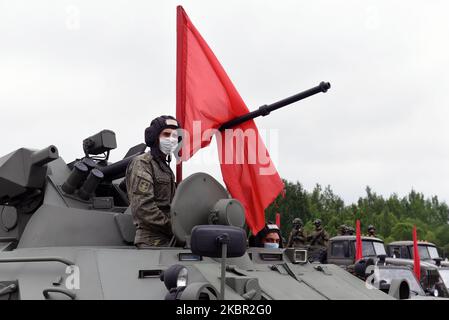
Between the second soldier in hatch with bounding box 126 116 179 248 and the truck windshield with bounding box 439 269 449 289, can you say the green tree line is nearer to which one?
the truck windshield with bounding box 439 269 449 289

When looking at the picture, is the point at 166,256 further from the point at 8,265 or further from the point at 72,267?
the point at 8,265

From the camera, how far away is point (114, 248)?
631 cm

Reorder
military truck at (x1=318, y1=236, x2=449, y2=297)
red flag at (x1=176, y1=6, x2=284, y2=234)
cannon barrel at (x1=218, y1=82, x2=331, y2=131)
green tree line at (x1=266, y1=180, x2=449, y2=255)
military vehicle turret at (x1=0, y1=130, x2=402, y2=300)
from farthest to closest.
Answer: green tree line at (x1=266, y1=180, x2=449, y2=255)
military truck at (x1=318, y1=236, x2=449, y2=297)
red flag at (x1=176, y1=6, x2=284, y2=234)
cannon barrel at (x1=218, y1=82, x2=331, y2=131)
military vehicle turret at (x1=0, y1=130, x2=402, y2=300)

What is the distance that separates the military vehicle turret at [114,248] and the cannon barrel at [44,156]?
11 mm

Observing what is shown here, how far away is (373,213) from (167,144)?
6055cm

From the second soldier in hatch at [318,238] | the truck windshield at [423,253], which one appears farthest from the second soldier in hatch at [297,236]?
the truck windshield at [423,253]

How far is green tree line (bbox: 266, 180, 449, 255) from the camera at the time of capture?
→ 47.6m

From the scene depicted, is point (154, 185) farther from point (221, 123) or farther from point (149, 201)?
point (221, 123)

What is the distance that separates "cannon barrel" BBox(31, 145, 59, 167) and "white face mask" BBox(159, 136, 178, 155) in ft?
3.41

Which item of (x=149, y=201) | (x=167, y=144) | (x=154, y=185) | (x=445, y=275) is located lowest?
(x=445, y=275)

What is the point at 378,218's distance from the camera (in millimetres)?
61750

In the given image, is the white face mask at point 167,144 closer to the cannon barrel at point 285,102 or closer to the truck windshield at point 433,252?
the cannon barrel at point 285,102

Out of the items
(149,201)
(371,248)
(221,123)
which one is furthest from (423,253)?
(149,201)

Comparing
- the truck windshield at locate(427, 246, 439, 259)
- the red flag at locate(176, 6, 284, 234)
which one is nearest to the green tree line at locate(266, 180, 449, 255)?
the truck windshield at locate(427, 246, 439, 259)
